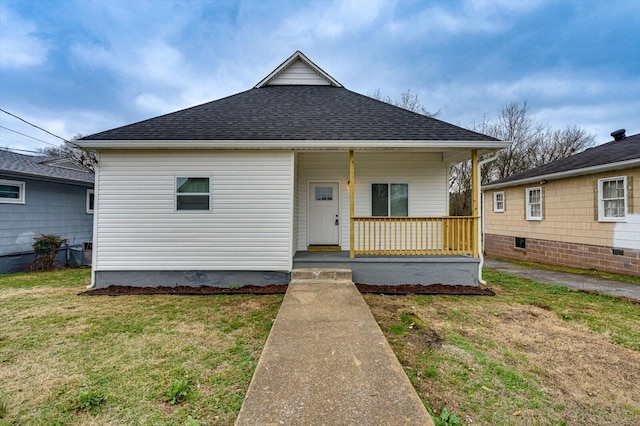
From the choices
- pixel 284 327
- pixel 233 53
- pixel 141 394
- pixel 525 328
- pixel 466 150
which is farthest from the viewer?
pixel 233 53

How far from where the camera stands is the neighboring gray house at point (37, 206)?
323 inches

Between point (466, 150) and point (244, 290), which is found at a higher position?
point (466, 150)

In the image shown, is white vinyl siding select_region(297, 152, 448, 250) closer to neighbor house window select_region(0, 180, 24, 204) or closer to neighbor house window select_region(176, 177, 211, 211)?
neighbor house window select_region(176, 177, 211, 211)

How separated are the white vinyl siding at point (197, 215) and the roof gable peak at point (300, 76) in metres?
4.28

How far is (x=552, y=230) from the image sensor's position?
962 cm

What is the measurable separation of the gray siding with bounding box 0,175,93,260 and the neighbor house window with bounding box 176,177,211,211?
6.47m

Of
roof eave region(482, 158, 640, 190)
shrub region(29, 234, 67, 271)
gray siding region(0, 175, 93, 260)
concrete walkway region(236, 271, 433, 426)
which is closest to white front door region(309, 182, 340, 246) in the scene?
concrete walkway region(236, 271, 433, 426)

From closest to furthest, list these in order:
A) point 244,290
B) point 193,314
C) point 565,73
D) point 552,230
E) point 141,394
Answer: point 141,394 < point 193,314 < point 244,290 < point 552,230 < point 565,73

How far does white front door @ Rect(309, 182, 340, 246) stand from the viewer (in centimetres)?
775

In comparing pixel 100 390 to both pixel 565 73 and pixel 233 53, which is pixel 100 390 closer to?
pixel 233 53

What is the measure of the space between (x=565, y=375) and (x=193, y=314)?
4.96 metres

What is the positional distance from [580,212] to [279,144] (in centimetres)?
959

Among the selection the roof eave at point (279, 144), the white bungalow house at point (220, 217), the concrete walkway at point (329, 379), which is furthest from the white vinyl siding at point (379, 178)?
the concrete walkway at point (329, 379)

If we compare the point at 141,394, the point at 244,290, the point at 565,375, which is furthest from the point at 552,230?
the point at 141,394
